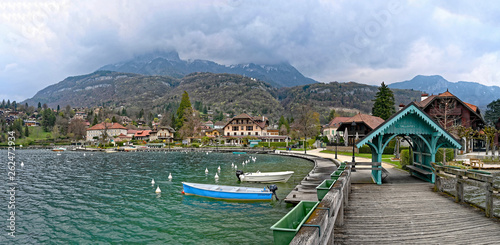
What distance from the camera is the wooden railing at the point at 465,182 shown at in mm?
8953

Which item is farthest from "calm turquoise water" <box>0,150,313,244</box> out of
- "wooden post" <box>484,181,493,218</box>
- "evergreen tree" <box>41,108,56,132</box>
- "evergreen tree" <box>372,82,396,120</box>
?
"evergreen tree" <box>41,108,56,132</box>

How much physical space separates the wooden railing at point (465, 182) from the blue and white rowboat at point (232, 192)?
1097 centimetres

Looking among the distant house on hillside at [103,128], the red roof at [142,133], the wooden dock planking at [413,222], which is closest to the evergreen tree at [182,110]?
the red roof at [142,133]

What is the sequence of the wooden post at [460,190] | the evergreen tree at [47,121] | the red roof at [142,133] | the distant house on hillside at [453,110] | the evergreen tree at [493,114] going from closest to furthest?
the wooden post at [460,190], the distant house on hillside at [453,110], the evergreen tree at [493,114], the red roof at [142,133], the evergreen tree at [47,121]

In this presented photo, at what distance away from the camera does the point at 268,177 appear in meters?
28.1

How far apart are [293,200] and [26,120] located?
757 feet

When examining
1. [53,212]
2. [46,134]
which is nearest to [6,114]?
[46,134]

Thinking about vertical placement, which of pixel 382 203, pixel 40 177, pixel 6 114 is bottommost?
pixel 40 177

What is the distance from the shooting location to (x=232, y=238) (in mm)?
13547

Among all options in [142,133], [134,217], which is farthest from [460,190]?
[142,133]

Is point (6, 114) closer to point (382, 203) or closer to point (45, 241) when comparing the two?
point (45, 241)

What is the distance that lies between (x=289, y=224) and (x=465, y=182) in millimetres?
8566

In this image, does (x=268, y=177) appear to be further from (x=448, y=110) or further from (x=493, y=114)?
(x=493, y=114)

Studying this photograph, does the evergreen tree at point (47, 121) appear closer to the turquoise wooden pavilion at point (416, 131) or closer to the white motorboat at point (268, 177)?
the white motorboat at point (268, 177)
